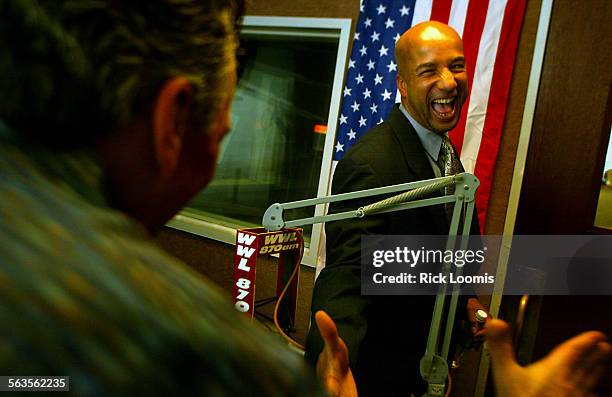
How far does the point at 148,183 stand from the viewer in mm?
433

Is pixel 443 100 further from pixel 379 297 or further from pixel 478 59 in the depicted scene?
pixel 478 59

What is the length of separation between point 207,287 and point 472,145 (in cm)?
230

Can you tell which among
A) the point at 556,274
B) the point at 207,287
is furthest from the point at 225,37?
the point at 556,274

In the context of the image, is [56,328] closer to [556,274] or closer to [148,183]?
[148,183]

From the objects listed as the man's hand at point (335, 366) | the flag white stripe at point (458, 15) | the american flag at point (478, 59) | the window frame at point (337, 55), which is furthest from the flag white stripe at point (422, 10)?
the man's hand at point (335, 366)

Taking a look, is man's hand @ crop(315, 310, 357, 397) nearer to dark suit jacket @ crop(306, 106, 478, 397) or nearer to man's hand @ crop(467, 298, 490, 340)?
dark suit jacket @ crop(306, 106, 478, 397)

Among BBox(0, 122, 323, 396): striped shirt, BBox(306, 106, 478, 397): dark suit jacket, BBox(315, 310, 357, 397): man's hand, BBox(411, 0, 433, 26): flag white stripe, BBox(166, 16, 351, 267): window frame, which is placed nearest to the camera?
BBox(0, 122, 323, 396): striped shirt

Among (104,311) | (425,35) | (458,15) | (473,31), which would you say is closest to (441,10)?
(458,15)

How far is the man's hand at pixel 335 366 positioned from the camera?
80 cm

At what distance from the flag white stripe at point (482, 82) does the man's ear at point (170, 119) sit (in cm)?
220

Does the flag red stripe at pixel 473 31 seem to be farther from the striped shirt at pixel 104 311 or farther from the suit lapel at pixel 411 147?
the striped shirt at pixel 104 311

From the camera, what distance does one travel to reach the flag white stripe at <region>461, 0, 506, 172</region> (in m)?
2.38

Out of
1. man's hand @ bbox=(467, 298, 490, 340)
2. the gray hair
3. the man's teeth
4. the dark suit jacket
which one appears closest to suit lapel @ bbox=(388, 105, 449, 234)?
the dark suit jacket

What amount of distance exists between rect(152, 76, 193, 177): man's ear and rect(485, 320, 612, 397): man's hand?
475mm
